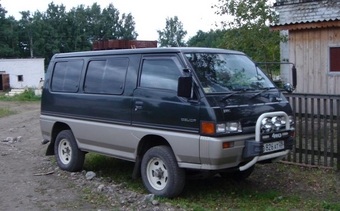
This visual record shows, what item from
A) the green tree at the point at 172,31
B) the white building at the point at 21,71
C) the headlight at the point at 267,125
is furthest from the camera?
the green tree at the point at 172,31

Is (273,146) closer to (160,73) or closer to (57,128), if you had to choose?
(160,73)

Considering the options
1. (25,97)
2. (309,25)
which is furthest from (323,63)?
(25,97)

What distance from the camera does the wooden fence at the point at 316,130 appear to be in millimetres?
7902

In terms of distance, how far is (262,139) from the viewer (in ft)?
20.6

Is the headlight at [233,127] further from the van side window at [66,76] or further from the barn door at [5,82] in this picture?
the barn door at [5,82]

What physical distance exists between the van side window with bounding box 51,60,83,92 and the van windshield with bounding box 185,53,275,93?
260 cm

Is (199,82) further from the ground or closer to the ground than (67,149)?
further from the ground

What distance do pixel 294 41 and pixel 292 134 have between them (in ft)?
21.0

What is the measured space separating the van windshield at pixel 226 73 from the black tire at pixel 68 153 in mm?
3065

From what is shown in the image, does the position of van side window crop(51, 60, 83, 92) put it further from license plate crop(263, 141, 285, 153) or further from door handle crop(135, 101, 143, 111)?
license plate crop(263, 141, 285, 153)

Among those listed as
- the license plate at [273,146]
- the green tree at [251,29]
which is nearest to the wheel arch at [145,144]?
the license plate at [273,146]

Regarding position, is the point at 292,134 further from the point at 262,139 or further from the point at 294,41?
the point at 294,41

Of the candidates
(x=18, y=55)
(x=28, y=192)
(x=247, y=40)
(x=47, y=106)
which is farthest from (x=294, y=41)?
(x=18, y=55)

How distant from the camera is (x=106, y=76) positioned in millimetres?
7758
